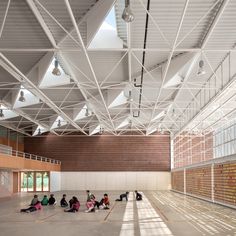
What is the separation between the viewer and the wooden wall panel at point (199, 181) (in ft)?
124

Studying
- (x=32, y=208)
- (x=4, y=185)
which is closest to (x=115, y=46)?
(x=32, y=208)

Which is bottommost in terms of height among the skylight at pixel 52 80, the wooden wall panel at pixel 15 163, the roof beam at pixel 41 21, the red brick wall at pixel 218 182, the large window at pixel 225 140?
the red brick wall at pixel 218 182

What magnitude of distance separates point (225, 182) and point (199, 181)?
1101 centimetres

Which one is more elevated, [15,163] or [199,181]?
[15,163]

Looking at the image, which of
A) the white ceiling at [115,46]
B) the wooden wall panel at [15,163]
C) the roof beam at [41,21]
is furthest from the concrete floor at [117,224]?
the wooden wall panel at [15,163]

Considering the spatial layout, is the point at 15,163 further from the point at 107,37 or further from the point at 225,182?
the point at 107,37

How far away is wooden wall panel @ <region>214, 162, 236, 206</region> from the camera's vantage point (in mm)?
29141

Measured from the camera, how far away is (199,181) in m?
42.1

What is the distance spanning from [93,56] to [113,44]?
390 centimetres

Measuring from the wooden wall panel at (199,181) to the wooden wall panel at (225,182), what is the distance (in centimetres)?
307

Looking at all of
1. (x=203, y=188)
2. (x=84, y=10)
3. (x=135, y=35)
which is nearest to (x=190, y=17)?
(x=135, y=35)

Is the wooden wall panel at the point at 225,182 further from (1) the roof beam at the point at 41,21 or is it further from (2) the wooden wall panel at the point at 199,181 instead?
(1) the roof beam at the point at 41,21

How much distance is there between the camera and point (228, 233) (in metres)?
17.4

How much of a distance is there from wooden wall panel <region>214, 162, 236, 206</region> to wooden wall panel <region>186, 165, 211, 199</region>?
307cm
